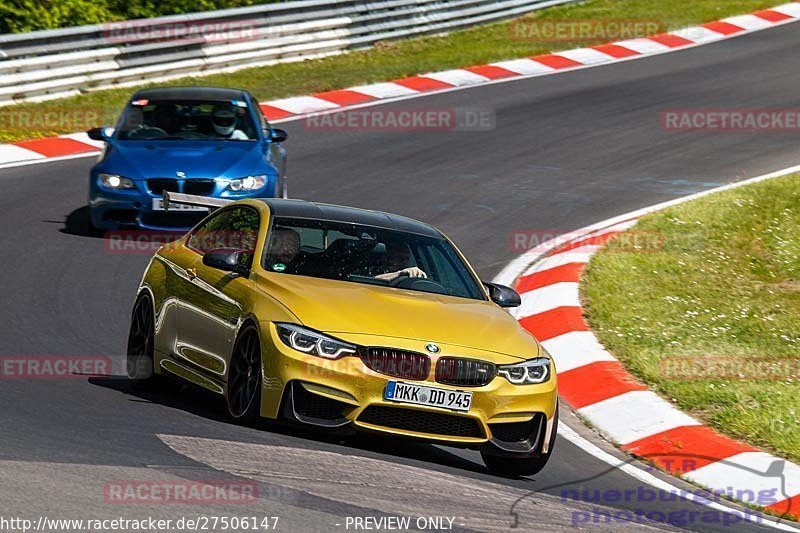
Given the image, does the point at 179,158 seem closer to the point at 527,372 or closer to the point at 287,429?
the point at 287,429

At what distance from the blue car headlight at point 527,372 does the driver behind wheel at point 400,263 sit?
45.3 inches

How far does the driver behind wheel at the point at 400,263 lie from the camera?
9141 millimetres

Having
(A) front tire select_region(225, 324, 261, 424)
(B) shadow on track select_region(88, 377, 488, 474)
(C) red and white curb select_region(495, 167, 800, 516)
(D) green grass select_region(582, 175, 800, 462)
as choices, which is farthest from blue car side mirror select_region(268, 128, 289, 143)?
(A) front tire select_region(225, 324, 261, 424)

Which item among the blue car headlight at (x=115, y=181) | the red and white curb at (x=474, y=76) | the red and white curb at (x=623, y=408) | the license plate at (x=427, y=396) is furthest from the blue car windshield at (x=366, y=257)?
the red and white curb at (x=474, y=76)

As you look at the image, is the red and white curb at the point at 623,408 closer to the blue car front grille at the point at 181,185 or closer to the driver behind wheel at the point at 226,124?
the blue car front grille at the point at 181,185

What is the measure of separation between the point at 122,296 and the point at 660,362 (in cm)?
442

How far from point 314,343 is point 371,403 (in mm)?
444

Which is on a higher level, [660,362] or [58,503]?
[58,503]

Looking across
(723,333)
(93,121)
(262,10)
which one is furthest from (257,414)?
(262,10)

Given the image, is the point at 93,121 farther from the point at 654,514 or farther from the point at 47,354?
the point at 654,514

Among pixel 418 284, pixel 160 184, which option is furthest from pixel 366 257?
A: pixel 160 184

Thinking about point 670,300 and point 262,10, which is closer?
point 670,300

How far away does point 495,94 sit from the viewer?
872 inches

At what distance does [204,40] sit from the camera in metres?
23.1
